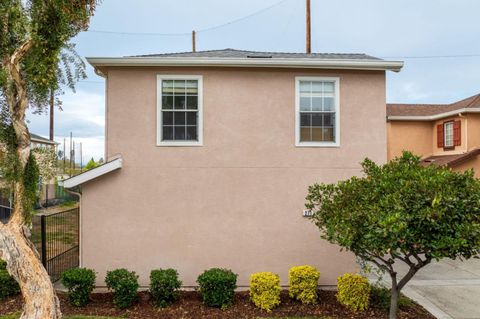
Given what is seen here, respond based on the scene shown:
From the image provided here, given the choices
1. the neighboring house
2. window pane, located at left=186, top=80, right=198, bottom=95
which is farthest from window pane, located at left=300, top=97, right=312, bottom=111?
the neighboring house

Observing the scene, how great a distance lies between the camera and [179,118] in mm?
7516

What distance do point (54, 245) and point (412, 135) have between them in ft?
53.1

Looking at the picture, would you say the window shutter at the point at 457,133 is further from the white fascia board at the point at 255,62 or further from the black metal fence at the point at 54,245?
the black metal fence at the point at 54,245

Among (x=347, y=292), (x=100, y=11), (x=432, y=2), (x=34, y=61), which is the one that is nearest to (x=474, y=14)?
(x=432, y=2)

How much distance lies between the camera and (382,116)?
7.71m

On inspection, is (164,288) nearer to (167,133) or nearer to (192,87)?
(167,133)

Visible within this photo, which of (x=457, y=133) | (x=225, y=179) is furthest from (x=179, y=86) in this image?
(x=457, y=133)

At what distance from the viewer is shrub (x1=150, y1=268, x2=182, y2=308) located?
646 centimetres

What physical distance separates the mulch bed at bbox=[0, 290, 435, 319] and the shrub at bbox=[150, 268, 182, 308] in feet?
0.45

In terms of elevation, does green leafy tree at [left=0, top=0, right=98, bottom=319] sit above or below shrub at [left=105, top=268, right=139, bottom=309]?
above

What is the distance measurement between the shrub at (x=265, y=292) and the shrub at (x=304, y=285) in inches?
15.2

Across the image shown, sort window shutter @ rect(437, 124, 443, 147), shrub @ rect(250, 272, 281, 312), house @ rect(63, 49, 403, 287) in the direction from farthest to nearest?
window shutter @ rect(437, 124, 443, 147) → house @ rect(63, 49, 403, 287) → shrub @ rect(250, 272, 281, 312)

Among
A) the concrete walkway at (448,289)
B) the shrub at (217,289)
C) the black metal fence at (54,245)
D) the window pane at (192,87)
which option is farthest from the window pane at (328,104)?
the black metal fence at (54,245)

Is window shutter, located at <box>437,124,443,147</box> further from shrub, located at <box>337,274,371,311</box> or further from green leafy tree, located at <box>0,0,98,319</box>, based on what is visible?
green leafy tree, located at <box>0,0,98,319</box>
